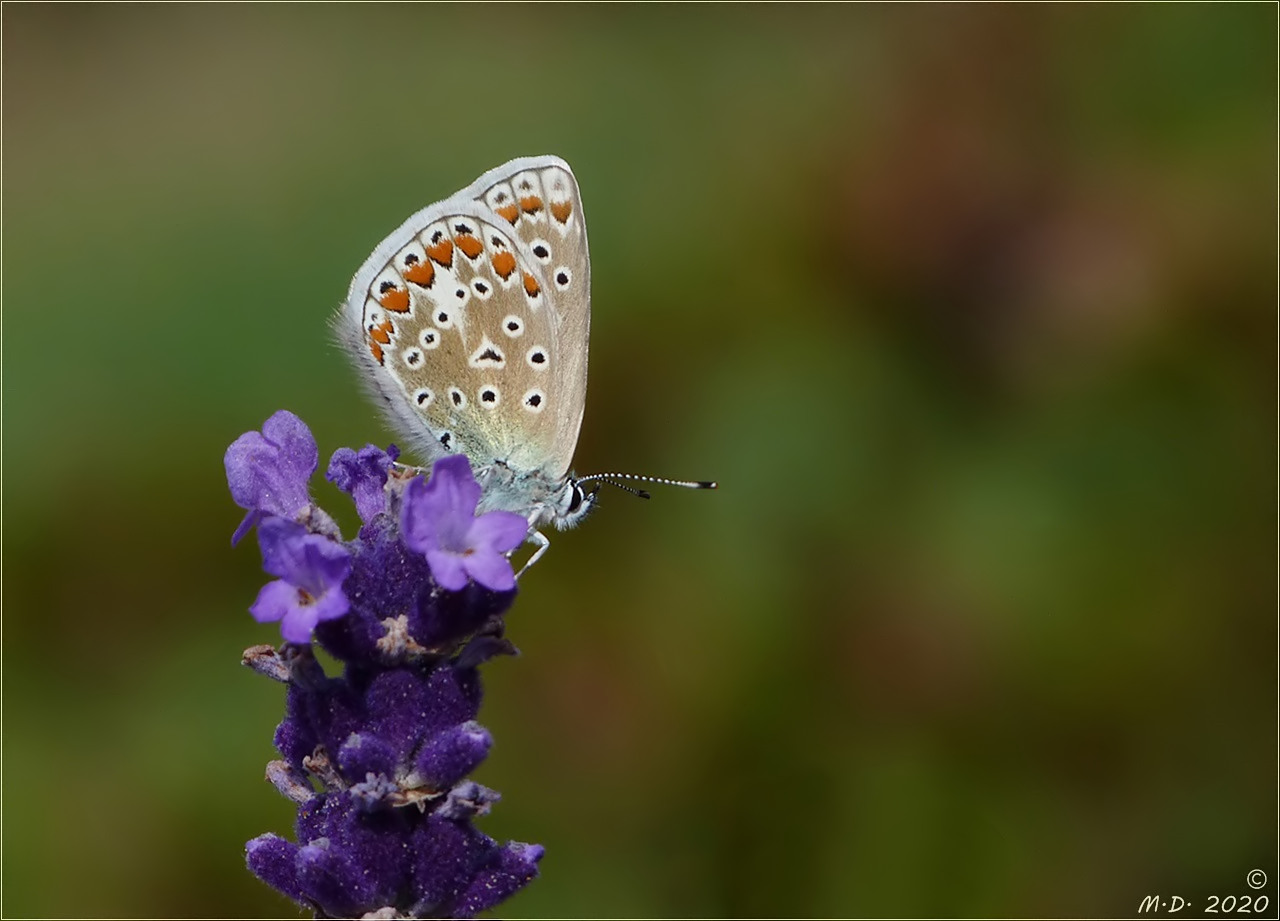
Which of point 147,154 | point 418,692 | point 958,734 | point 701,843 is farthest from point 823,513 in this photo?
point 147,154

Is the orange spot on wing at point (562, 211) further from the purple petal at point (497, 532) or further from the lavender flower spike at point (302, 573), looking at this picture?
the lavender flower spike at point (302, 573)

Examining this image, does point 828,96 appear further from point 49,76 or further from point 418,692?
point 49,76

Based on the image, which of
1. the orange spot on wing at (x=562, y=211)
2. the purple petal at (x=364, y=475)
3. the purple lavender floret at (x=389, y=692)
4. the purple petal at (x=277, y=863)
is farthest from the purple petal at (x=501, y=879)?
the orange spot on wing at (x=562, y=211)

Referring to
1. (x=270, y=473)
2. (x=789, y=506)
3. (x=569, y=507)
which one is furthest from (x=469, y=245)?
(x=789, y=506)

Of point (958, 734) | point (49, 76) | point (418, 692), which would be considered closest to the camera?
point (418, 692)

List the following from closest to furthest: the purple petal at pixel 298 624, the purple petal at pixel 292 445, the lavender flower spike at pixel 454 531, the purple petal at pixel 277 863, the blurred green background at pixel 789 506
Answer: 1. the purple petal at pixel 298 624
2. the lavender flower spike at pixel 454 531
3. the purple petal at pixel 277 863
4. the purple petal at pixel 292 445
5. the blurred green background at pixel 789 506

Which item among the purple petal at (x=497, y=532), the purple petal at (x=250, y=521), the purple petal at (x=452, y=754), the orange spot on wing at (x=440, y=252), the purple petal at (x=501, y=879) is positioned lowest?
the purple petal at (x=501, y=879)

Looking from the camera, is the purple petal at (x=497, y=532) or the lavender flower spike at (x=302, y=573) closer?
the lavender flower spike at (x=302, y=573)
